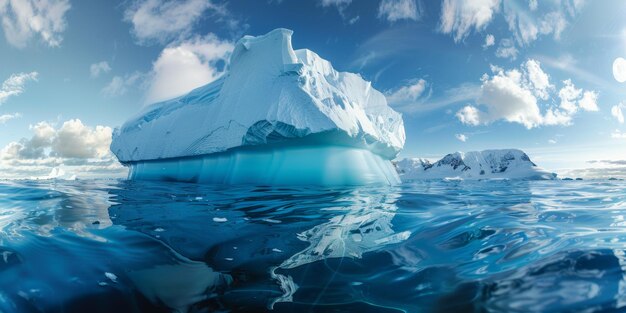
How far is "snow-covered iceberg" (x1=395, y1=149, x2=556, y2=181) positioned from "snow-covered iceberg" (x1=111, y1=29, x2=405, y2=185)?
2401 inches

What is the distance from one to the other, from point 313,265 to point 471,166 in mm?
97291

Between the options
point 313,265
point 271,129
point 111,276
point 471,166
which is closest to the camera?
point 111,276

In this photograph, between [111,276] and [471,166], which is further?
[471,166]

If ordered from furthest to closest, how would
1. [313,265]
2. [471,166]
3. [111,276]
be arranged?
[471,166] < [313,265] < [111,276]

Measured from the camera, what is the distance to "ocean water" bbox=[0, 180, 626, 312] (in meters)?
1.48

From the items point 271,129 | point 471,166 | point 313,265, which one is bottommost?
point 313,265

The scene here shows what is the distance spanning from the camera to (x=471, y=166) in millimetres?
87688

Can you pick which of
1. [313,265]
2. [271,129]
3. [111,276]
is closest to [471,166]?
[271,129]

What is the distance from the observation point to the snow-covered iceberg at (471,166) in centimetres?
7244

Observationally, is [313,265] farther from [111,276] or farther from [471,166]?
[471,166]

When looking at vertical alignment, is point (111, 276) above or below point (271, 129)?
below

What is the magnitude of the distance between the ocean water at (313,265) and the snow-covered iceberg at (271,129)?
263 inches

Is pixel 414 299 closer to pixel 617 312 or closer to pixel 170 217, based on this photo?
pixel 617 312

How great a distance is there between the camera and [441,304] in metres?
1.50
